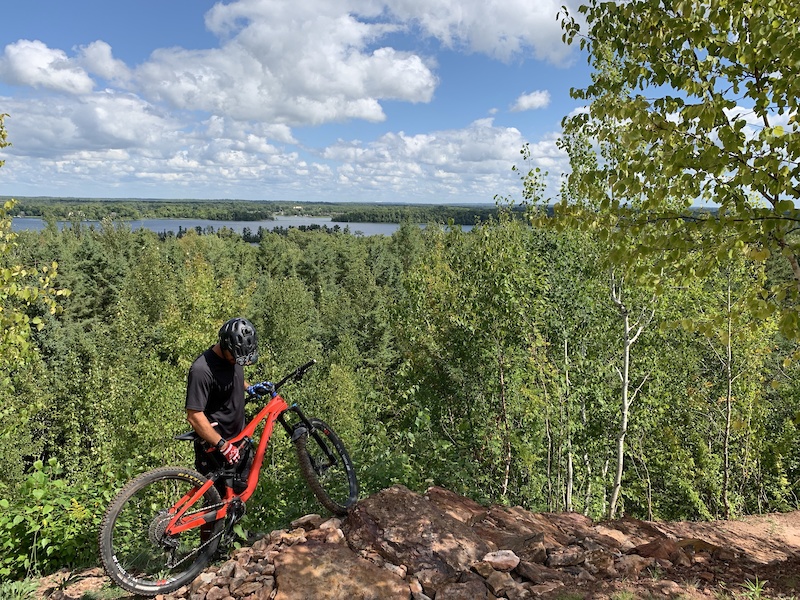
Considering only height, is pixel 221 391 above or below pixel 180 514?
above

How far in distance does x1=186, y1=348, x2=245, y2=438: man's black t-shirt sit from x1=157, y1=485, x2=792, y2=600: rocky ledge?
1.16m

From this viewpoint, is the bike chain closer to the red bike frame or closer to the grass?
the red bike frame

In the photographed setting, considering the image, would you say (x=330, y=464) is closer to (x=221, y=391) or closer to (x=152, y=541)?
(x=221, y=391)

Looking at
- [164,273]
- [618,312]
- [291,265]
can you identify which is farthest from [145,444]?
[291,265]

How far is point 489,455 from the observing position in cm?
1030

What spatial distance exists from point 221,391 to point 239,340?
0.58 m

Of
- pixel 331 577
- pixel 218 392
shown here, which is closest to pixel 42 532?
pixel 218 392

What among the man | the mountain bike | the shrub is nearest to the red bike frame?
the mountain bike

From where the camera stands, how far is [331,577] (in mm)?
4004

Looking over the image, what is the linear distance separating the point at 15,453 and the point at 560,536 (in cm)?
2250

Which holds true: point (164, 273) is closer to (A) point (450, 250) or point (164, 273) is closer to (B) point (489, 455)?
(A) point (450, 250)

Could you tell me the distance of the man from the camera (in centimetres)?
424

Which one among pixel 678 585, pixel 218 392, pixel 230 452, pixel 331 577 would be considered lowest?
pixel 678 585

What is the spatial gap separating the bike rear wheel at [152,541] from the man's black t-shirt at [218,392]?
1.72 feet
